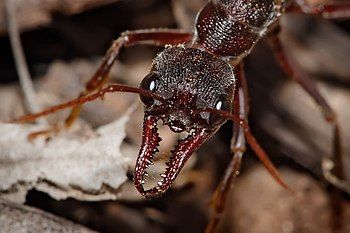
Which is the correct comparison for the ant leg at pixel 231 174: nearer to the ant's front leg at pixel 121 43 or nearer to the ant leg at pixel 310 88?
the ant's front leg at pixel 121 43

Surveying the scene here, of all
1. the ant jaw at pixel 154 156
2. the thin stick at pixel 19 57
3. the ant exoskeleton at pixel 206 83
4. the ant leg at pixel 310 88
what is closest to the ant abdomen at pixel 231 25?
the ant exoskeleton at pixel 206 83

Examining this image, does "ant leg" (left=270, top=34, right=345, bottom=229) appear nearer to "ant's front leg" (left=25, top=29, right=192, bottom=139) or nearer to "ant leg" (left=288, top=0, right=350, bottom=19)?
"ant leg" (left=288, top=0, right=350, bottom=19)

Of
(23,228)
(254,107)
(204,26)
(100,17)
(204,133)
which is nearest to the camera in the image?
(23,228)

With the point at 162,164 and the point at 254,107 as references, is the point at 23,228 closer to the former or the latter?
the point at 162,164

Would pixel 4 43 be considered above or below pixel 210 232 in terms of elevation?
above

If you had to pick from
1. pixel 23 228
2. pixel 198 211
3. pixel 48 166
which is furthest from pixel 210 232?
pixel 23 228

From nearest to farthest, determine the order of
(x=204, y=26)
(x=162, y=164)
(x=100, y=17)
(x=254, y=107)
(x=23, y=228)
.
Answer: (x=23, y=228) < (x=162, y=164) < (x=204, y=26) < (x=254, y=107) < (x=100, y=17)

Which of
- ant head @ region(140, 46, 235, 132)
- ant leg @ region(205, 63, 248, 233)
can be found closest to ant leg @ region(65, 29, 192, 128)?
ant leg @ region(205, 63, 248, 233)
